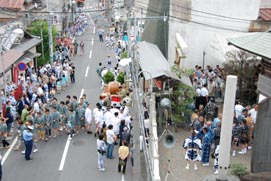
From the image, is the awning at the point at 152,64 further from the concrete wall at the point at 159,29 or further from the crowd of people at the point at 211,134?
the concrete wall at the point at 159,29

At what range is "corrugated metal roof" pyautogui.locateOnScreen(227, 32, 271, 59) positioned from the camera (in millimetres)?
14773

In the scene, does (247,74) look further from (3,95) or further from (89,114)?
(3,95)

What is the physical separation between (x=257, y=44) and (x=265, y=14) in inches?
515

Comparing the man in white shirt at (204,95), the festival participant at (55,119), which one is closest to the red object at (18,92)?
the festival participant at (55,119)

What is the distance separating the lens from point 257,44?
15586 millimetres

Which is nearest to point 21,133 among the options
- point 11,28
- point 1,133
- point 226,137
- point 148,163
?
point 1,133

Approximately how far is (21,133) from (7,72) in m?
9.16

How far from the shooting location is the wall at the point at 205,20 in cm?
2719


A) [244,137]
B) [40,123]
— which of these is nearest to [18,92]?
[40,123]

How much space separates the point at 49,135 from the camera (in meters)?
18.1

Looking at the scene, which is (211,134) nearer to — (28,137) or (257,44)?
(257,44)

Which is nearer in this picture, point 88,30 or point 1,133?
point 1,133

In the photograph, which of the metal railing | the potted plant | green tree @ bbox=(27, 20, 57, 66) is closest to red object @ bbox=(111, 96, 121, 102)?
the metal railing

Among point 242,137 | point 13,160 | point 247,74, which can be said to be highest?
point 247,74
